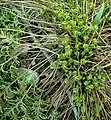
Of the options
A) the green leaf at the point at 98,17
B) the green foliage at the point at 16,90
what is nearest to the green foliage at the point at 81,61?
the green leaf at the point at 98,17

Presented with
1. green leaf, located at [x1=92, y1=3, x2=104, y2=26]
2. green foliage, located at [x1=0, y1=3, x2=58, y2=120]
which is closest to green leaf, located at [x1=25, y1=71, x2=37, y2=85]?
green foliage, located at [x1=0, y1=3, x2=58, y2=120]

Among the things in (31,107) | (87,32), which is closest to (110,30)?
(87,32)

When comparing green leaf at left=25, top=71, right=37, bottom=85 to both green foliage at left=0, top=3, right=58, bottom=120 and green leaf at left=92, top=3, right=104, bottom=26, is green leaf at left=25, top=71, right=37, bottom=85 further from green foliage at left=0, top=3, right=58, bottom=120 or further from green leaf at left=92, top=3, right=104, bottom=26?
green leaf at left=92, top=3, right=104, bottom=26

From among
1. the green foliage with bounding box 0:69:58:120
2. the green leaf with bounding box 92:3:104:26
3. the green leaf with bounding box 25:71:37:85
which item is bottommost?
the green foliage with bounding box 0:69:58:120

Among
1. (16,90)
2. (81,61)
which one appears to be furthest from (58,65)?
(16,90)

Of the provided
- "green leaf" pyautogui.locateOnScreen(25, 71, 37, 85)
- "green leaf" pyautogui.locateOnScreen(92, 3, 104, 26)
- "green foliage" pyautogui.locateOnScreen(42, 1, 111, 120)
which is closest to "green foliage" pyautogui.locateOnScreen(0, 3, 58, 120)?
"green leaf" pyautogui.locateOnScreen(25, 71, 37, 85)

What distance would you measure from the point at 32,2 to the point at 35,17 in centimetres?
8

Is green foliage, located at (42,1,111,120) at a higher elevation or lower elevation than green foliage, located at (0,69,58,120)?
higher

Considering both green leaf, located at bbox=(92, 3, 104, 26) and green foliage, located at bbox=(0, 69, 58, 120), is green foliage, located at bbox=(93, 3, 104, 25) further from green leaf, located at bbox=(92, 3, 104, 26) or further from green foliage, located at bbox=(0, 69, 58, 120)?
green foliage, located at bbox=(0, 69, 58, 120)

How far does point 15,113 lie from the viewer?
1469 mm

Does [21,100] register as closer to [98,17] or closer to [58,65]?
[58,65]

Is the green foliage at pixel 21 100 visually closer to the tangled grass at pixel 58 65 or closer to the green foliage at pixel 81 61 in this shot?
the tangled grass at pixel 58 65

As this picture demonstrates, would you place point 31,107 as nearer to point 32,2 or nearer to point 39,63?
point 39,63

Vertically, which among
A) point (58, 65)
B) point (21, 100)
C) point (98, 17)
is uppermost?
point (98, 17)
